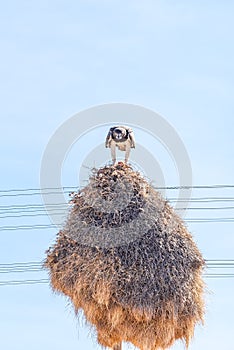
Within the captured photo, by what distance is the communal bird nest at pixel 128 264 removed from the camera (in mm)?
17047

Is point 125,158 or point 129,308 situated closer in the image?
point 129,308

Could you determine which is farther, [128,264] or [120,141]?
[120,141]

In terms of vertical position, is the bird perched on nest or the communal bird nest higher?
the bird perched on nest

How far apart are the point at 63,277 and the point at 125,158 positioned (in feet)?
Result: 9.49

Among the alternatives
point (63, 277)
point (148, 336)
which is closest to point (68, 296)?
point (63, 277)

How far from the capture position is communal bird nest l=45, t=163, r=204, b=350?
1705cm

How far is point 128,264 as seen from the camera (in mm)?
17156

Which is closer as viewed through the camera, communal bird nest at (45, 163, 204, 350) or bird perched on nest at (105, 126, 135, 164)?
communal bird nest at (45, 163, 204, 350)

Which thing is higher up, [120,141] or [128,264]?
[120,141]

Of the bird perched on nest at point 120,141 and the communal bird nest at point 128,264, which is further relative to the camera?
the bird perched on nest at point 120,141

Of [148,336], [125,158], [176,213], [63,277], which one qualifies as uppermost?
[125,158]

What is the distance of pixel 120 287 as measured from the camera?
17.0 m

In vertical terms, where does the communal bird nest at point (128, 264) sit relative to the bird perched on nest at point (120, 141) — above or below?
below

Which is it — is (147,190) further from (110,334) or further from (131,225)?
(110,334)
